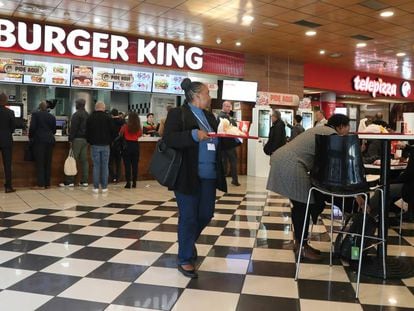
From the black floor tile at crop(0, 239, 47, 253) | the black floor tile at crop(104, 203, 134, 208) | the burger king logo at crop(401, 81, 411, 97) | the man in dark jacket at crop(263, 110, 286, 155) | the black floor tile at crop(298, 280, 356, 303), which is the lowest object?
the black floor tile at crop(0, 239, 47, 253)

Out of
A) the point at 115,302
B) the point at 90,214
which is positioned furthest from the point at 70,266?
the point at 90,214

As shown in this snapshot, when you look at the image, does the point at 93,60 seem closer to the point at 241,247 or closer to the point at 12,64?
the point at 12,64

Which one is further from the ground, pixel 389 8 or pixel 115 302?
pixel 389 8

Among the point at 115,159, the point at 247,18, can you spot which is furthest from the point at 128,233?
the point at 247,18

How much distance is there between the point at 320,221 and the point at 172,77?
6559 mm

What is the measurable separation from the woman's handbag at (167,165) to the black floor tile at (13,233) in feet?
6.56

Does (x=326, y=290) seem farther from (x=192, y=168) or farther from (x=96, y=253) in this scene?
(x=96, y=253)

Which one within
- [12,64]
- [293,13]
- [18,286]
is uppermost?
[293,13]

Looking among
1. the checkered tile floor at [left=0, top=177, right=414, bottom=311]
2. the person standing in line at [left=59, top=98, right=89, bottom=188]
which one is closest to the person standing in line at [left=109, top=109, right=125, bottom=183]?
the person standing in line at [left=59, top=98, right=89, bottom=188]

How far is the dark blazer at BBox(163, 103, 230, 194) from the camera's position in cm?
296

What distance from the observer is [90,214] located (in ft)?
17.6

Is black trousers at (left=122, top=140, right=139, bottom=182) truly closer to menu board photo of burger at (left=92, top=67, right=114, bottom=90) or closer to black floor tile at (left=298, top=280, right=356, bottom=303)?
menu board photo of burger at (left=92, top=67, right=114, bottom=90)

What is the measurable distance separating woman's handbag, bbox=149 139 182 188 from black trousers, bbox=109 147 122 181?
550 cm

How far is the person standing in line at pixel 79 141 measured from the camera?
7.71 metres
